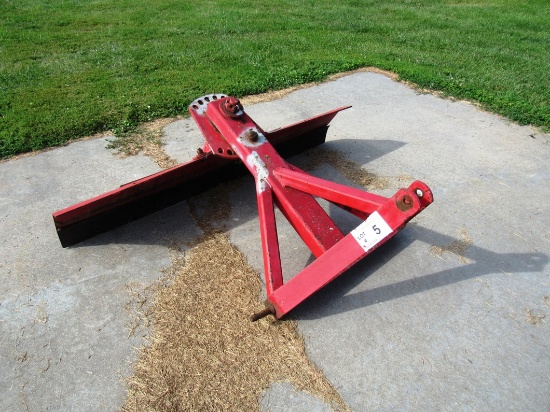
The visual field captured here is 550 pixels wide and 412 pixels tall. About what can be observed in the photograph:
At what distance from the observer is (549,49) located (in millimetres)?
8266

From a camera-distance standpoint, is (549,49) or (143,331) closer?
(143,331)

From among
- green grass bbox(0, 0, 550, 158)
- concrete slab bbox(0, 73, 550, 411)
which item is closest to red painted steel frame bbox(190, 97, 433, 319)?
concrete slab bbox(0, 73, 550, 411)

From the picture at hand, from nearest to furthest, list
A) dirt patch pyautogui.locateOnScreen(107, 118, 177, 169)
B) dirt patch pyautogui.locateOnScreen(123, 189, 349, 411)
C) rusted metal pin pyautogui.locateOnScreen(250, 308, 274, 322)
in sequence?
dirt patch pyautogui.locateOnScreen(123, 189, 349, 411) < rusted metal pin pyautogui.locateOnScreen(250, 308, 274, 322) < dirt patch pyautogui.locateOnScreen(107, 118, 177, 169)

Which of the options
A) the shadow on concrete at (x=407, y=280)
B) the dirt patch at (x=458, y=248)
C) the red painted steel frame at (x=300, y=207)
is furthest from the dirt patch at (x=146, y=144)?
the dirt patch at (x=458, y=248)

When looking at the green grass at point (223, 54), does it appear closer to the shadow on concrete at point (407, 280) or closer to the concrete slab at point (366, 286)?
the concrete slab at point (366, 286)

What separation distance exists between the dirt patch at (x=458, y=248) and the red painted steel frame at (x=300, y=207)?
31.7 inches

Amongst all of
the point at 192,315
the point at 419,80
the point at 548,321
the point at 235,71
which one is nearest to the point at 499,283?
the point at 548,321

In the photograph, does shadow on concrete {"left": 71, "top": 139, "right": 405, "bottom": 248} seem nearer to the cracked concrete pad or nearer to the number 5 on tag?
the cracked concrete pad

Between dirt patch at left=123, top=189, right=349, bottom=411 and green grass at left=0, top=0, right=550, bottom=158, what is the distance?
2599mm

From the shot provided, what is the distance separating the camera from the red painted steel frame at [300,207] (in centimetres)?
257

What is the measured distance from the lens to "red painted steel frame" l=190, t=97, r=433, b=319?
2.57 meters

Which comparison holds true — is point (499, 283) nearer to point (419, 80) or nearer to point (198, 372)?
point (198, 372)

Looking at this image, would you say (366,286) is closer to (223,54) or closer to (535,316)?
(535,316)

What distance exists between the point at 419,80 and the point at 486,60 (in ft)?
5.72
